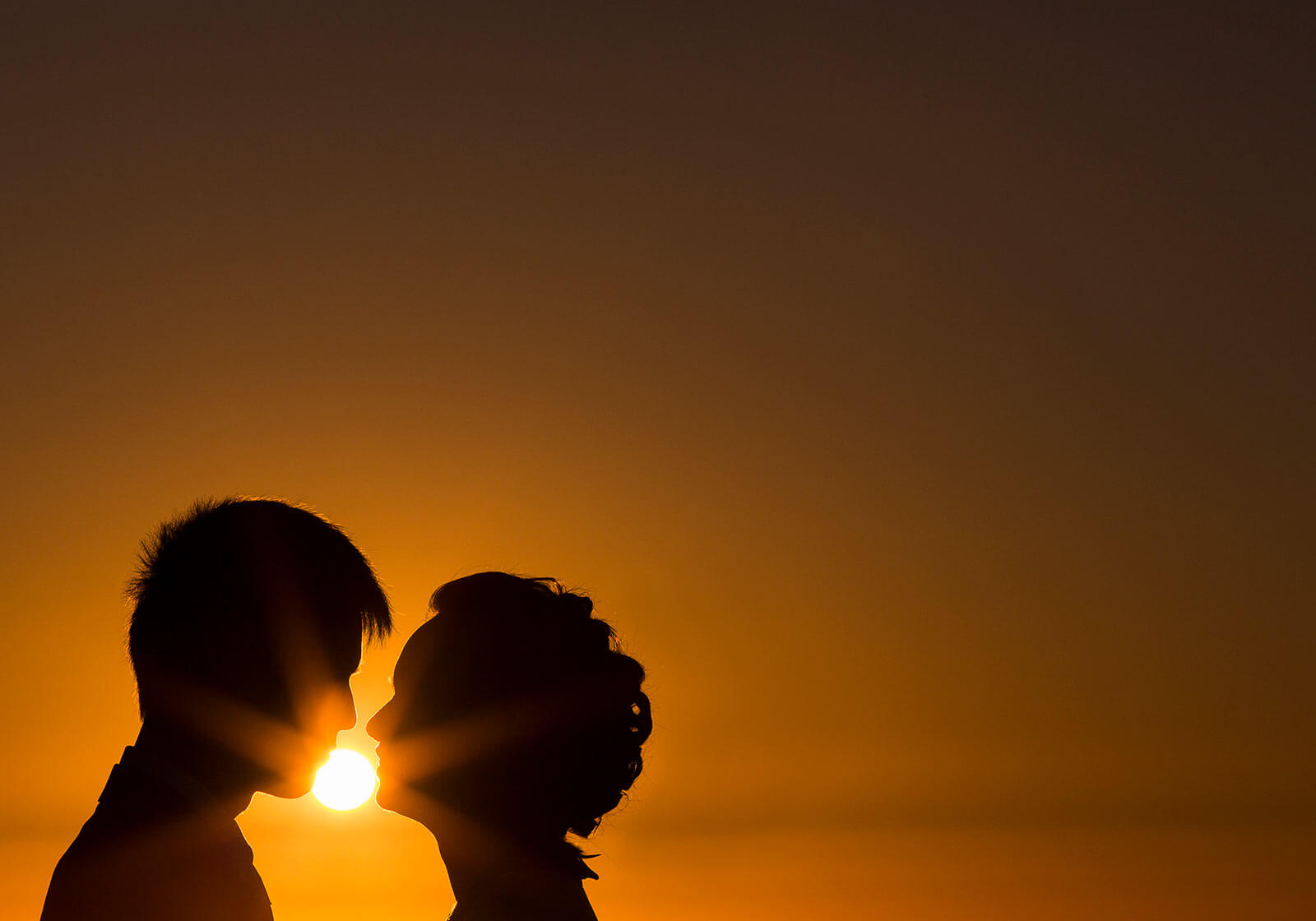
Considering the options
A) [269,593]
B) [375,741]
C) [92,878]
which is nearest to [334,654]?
[269,593]

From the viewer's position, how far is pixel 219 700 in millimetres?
5695

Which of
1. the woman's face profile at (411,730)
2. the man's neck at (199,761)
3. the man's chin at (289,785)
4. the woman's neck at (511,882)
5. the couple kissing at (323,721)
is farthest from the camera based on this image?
the woman's face profile at (411,730)

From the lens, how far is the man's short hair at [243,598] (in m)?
5.76

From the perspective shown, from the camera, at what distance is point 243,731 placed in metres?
5.67

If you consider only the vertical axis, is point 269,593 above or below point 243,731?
above

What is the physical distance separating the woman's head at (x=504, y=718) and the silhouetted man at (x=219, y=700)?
410mm

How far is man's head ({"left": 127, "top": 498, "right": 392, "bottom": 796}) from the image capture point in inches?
223

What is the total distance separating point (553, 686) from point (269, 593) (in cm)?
145

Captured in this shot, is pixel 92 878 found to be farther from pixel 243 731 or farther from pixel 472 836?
pixel 472 836

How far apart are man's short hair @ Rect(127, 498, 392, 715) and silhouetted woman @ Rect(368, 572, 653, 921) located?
55cm

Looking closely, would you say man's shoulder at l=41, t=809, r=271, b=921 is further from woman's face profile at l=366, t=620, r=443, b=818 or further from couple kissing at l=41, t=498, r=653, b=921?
woman's face profile at l=366, t=620, r=443, b=818

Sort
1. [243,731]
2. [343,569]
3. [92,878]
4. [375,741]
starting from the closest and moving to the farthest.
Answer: [92,878] → [243,731] → [343,569] → [375,741]

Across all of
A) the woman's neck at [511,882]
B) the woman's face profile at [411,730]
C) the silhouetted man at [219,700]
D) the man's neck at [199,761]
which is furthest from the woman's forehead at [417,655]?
the man's neck at [199,761]

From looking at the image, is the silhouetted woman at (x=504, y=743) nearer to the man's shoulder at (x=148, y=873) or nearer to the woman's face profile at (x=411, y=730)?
the woman's face profile at (x=411, y=730)
